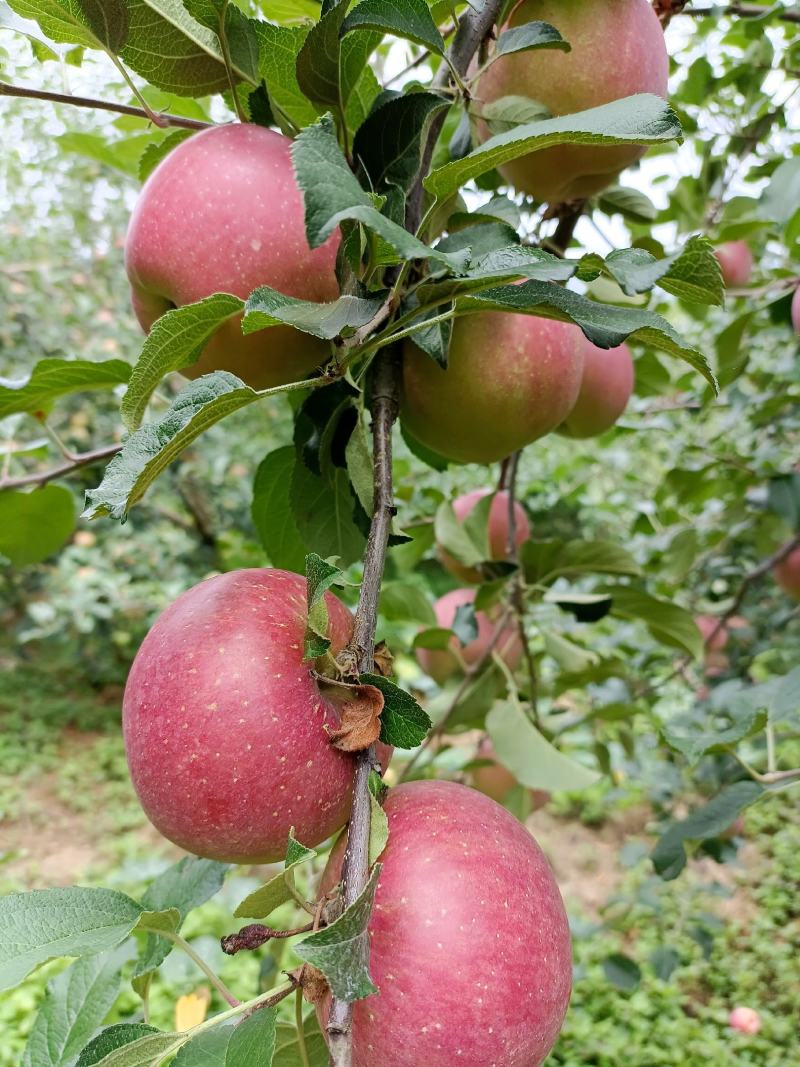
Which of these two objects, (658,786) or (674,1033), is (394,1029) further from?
(674,1033)

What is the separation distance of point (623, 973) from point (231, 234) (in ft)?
4.85

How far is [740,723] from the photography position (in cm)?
82

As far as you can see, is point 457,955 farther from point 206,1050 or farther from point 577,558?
point 577,558

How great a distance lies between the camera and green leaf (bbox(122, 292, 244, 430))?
1.57 ft

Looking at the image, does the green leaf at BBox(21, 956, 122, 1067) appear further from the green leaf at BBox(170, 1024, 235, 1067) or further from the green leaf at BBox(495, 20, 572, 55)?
the green leaf at BBox(495, 20, 572, 55)

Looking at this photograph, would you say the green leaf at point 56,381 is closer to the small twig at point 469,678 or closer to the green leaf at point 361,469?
the green leaf at point 361,469

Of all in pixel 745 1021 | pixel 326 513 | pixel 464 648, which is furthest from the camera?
pixel 745 1021

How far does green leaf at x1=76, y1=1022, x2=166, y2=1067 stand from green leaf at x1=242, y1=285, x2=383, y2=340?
1.29 feet

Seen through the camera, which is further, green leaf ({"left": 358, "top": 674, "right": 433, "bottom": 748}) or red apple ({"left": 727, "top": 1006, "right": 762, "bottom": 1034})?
red apple ({"left": 727, "top": 1006, "right": 762, "bottom": 1034})

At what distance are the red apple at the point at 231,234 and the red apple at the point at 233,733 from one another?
200mm

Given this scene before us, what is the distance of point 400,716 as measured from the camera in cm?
48

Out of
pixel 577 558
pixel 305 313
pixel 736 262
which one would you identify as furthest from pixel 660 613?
pixel 736 262

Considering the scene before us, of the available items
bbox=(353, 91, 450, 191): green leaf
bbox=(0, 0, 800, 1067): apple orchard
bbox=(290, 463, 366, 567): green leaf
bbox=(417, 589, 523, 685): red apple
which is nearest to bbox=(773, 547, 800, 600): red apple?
bbox=(417, 589, 523, 685): red apple

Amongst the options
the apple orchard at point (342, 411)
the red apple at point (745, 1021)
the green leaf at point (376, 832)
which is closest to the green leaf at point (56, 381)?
the apple orchard at point (342, 411)
